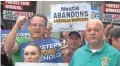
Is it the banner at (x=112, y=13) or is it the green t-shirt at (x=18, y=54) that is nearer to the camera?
the green t-shirt at (x=18, y=54)

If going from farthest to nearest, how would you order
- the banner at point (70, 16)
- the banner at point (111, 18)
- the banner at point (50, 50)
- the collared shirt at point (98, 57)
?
the banner at point (111, 18)
the banner at point (70, 16)
the banner at point (50, 50)
the collared shirt at point (98, 57)

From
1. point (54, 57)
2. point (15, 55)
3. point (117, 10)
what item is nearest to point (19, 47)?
point (15, 55)

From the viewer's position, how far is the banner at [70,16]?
304 inches

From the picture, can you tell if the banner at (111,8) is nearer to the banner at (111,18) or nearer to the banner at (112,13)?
the banner at (112,13)

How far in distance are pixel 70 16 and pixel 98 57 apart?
3.05m

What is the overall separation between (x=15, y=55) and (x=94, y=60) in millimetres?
1002

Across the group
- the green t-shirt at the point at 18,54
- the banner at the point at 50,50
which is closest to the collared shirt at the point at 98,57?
the banner at the point at 50,50

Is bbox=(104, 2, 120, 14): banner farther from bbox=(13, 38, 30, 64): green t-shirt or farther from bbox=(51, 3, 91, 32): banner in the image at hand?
bbox=(13, 38, 30, 64): green t-shirt

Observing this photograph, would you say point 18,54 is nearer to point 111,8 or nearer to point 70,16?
point 70,16

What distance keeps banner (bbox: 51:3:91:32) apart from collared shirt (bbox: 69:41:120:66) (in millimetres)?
2397

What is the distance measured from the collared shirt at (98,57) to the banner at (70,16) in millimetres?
2397

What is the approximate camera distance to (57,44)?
18.6 ft

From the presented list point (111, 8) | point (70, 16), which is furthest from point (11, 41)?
point (111, 8)

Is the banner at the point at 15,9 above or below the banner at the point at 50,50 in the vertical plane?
above
